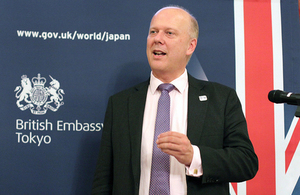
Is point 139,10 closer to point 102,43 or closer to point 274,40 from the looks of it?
point 102,43

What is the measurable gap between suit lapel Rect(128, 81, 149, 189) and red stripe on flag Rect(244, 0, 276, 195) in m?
0.91

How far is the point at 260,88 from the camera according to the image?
2307 mm

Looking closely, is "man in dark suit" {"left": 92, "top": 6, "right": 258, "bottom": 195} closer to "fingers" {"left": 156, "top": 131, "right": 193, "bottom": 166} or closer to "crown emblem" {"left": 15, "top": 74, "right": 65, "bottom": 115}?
"fingers" {"left": 156, "top": 131, "right": 193, "bottom": 166}

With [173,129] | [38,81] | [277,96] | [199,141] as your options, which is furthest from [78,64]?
[277,96]

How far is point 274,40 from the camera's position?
234 centimetres

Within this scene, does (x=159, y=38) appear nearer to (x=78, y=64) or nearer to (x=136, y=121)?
(x=136, y=121)

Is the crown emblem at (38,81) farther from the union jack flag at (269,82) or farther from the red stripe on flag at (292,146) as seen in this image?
the red stripe on flag at (292,146)

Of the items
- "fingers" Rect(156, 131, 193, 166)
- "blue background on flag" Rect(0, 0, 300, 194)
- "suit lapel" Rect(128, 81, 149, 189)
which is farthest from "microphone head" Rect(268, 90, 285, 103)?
"blue background on flag" Rect(0, 0, 300, 194)

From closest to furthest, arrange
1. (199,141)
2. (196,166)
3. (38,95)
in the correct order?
(196,166) < (199,141) < (38,95)

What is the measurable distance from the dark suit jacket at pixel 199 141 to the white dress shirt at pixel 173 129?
39mm

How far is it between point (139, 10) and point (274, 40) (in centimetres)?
108

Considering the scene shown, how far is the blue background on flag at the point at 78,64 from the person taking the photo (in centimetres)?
219

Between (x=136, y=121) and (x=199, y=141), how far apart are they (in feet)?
1.25

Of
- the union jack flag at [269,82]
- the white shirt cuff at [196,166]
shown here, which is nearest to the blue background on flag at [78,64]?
the union jack flag at [269,82]
